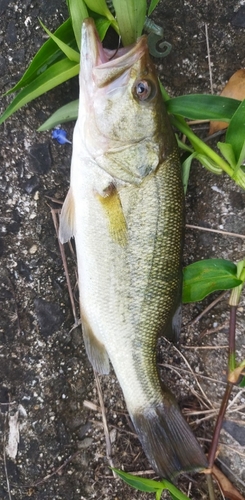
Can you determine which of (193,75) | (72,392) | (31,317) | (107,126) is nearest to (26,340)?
(31,317)

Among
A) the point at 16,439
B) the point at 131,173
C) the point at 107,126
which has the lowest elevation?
the point at 16,439

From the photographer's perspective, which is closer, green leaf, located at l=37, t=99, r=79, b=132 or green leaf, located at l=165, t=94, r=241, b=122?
green leaf, located at l=165, t=94, r=241, b=122

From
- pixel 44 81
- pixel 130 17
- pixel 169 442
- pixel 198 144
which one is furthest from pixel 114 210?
pixel 169 442

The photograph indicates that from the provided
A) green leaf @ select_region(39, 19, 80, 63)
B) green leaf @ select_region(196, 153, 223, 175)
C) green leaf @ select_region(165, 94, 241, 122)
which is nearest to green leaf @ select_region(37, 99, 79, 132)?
green leaf @ select_region(39, 19, 80, 63)

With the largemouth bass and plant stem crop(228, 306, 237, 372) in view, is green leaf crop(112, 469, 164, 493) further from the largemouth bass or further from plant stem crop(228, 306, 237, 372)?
plant stem crop(228, 306, 237, 372)

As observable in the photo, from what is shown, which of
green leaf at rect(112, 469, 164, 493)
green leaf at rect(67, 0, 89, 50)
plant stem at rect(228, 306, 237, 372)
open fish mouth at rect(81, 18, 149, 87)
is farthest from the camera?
plant stem at rect(228, 306, 237, 372)

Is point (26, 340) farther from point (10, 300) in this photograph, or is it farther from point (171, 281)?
point (171, 281)

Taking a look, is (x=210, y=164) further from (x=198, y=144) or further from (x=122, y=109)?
(x=122, y=109)

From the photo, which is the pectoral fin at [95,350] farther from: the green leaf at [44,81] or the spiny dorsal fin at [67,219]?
the green leaf at [44,81]

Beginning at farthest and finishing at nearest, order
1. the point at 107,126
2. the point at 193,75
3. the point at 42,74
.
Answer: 1. the point at 193,75
2. the point at 42,74
3. the point at 107,126
